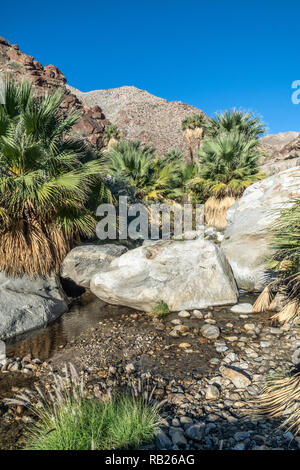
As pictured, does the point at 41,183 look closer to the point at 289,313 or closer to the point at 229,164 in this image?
the point at 289,313

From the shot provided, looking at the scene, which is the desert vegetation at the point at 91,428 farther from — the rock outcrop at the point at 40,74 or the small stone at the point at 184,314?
the rock outcrop at the point at 40,74

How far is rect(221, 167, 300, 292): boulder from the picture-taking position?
21.1 feet

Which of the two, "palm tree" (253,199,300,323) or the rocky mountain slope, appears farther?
the rocky mountain slope

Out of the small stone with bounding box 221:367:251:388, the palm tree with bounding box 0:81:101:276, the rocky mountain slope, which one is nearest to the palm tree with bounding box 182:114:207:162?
the palm tree with bounding box 0:81:101:276

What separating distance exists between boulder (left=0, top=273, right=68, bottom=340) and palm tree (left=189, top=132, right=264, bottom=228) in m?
9.99

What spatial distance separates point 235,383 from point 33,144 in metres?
5.62

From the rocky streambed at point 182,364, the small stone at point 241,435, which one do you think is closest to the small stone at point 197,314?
the rocky streambed at point 182,364

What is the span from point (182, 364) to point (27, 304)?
3.22 m

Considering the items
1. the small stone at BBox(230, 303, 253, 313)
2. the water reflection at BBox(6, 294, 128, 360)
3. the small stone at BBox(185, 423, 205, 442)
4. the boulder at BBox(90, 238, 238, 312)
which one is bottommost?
the water reflection at BBox(6, 294, 128, 360)

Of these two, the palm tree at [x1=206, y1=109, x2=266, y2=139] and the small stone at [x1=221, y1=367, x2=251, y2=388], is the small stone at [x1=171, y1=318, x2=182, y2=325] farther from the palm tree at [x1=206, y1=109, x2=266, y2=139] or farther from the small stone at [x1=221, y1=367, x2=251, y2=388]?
the palm tree at [x1=206, y1=109, x2=266, y2=139]

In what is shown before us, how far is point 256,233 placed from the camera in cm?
661

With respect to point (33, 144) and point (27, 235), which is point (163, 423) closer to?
point (27, 235)

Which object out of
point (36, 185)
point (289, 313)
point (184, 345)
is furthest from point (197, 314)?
point (36, 185)
